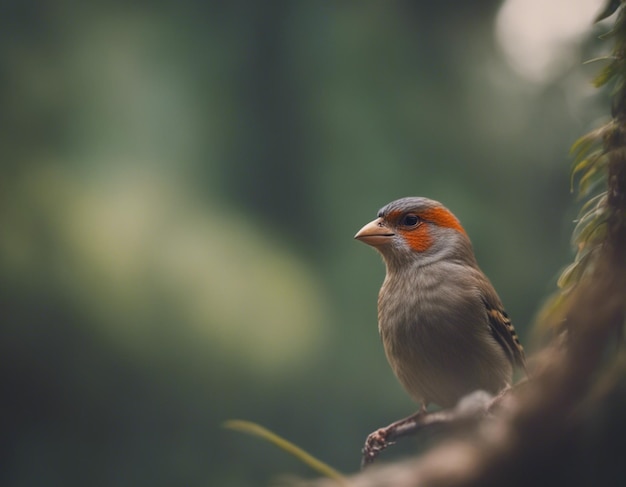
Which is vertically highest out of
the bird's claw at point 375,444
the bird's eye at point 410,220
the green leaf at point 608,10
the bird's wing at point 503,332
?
the bird's eye at point 410,220

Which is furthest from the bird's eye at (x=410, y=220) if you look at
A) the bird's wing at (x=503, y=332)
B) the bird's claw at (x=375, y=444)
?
the bird's claw at (x=375, y=444)

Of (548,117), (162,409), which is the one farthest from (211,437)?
(548,117)

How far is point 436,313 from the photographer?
1.87 meters

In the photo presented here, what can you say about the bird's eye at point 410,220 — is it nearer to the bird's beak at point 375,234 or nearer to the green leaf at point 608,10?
the bird's beak at point 375,234

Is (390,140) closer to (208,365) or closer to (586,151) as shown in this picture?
(208,365)

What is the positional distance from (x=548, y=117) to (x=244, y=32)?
3.12m

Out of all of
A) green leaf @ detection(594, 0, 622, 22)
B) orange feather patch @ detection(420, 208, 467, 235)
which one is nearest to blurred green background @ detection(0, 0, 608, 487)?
orange feather patch @ detection(420, 208, 467, 235)

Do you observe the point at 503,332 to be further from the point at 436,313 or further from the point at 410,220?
the point at 410,220

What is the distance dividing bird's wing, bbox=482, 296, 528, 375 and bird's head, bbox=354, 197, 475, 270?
0.75 ft

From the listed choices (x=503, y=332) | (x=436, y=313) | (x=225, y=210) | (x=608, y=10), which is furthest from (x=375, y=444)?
(x=225, y=210)

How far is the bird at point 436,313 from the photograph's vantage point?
5.97 ft

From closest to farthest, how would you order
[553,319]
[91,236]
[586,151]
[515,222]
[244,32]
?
[553,319] < [586,151] < [91,236] < [515,222] < [244,32]

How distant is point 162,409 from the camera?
225 inches

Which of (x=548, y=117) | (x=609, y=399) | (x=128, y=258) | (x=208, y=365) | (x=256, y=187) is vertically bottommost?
(x=609, y=399)
